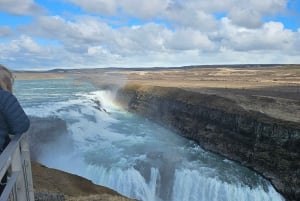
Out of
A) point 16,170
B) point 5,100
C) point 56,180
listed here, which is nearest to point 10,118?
point 5,100

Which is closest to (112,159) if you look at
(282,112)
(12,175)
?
(282,112)

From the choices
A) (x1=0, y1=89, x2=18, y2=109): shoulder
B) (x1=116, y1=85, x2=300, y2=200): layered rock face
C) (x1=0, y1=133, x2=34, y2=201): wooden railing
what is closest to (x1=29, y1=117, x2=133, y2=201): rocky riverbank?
(x1=0, y1=133, x2=34, y2=201): wooden railing

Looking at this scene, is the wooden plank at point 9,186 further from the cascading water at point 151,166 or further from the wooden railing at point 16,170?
the cascading water at point 151,166

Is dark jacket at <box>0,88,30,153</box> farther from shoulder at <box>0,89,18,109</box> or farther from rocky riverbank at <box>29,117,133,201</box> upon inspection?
rocky riverbank at <box>29,117,133,201</box>

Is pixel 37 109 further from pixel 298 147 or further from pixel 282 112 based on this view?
pixel 298 147

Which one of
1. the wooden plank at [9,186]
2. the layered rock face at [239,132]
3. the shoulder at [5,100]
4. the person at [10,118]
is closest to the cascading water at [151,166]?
the layered rock face at [239,132]

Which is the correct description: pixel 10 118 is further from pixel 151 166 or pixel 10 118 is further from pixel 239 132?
pixel 239 132
